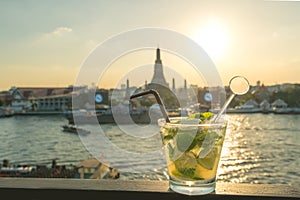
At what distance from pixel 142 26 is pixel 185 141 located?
333 mm

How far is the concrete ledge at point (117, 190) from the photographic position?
646 millimetres

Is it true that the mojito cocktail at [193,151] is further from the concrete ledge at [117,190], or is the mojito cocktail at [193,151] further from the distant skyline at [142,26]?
the distant skyline at [142,26]

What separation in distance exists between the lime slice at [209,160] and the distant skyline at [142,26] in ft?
0.52

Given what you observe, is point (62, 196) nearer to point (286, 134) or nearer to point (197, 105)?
point (197, 105)

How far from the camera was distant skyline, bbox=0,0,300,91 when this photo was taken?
2.05 metres

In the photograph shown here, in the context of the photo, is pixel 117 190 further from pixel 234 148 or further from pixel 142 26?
pixel 234 148

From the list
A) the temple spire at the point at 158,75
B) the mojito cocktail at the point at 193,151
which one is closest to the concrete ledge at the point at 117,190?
the mojito cocktail at the point at 193,151

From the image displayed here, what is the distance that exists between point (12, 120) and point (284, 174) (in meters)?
16.8

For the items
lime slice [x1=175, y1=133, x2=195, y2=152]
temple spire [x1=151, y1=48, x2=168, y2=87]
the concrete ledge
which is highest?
temple spire [x1=151, y1=48, x2=168, y2=87]

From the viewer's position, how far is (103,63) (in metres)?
0.84

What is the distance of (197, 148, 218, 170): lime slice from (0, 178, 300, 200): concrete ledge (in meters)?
0.05

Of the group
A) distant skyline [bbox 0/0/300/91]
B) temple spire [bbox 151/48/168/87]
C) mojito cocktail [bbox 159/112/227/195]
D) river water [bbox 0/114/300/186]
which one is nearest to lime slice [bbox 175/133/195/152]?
mojito cocktail [bbox 159/112/227/195]

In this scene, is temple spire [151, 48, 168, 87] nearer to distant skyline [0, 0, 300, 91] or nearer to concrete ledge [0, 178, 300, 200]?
distant skyline [0, 0, 300, 91]

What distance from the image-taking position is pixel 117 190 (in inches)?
26.5
